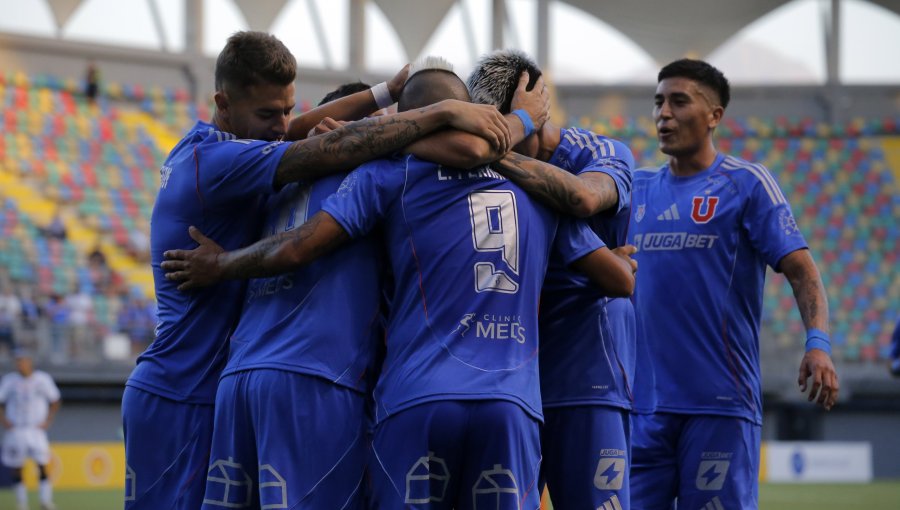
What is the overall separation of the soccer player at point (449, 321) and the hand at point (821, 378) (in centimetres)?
153

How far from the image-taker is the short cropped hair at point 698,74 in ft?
19.5

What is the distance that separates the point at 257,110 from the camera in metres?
4.47

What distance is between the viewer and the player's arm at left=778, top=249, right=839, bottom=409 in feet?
16.3

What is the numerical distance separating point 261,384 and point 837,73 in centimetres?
2676

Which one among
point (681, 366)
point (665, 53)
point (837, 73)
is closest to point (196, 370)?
point (681, 366)

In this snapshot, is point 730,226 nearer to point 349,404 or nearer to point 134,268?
point 349,404

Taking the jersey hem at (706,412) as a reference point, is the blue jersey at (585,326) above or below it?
above

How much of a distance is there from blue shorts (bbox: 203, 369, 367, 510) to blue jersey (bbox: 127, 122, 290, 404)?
1.14 feet

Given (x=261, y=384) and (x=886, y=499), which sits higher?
(x=261, y=384)

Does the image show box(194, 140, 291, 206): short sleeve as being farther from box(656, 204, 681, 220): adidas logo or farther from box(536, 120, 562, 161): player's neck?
box(656, 204, 681, 220): adidas logo

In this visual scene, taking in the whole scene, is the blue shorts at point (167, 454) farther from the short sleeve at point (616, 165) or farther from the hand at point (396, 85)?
the short sleeve at point (616, 165)

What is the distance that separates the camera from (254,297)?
429cm

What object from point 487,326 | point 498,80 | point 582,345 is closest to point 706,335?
point 582,345

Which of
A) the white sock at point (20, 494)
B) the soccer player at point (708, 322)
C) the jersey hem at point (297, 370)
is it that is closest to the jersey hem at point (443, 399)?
the jersey hem at point (297, 370)
